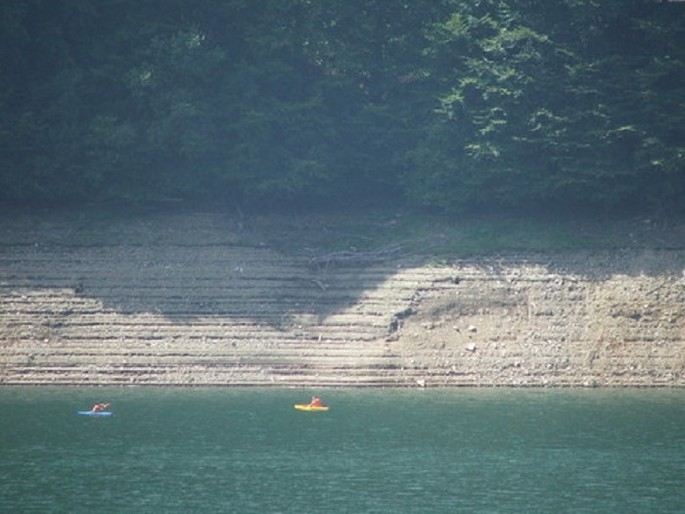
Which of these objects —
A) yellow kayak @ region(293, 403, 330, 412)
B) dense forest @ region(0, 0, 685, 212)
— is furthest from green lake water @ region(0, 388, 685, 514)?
dense forest @ region(0, 0, 685, 212)

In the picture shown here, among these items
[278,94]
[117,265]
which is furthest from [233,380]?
[278,94]

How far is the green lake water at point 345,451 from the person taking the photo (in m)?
35.8

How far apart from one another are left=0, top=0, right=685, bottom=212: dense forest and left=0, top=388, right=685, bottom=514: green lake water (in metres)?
10.9

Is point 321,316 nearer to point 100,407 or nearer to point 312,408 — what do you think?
point 312,408

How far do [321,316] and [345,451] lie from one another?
13.6 m

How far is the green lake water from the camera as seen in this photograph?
3581 centimetres

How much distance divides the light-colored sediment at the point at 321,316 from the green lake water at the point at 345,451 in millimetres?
1255

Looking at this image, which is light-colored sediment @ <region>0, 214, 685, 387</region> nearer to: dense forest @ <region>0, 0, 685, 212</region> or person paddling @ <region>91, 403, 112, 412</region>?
dense forest @ <region>0, 0, 685, 212</region>

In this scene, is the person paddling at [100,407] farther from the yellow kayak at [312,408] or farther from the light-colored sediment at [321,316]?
the yellow kayak at [312,408]

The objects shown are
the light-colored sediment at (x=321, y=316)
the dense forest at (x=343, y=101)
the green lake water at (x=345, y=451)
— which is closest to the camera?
the green lake water at (x=345, y=451)

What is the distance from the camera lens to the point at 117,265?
185 ft

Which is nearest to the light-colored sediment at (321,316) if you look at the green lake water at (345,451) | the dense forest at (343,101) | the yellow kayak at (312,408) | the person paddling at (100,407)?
the green lake water at (345,451)

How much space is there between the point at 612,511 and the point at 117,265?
26.5m

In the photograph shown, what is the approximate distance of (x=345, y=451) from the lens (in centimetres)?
4178
